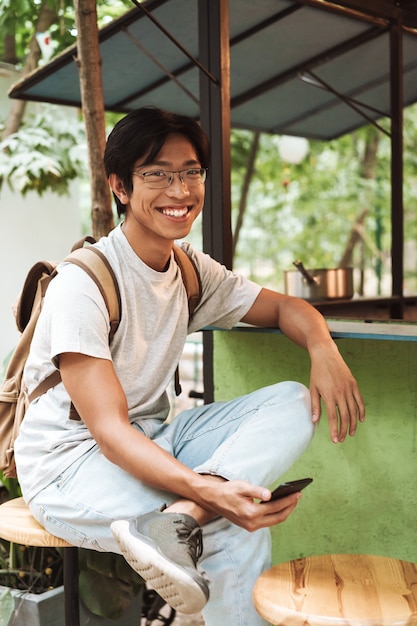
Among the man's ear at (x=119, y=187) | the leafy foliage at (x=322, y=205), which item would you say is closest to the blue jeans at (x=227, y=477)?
the man's ear at (x=119, y=187)

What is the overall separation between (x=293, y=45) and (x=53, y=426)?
2.88 m

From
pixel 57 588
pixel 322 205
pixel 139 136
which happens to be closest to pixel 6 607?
pixel 57 588

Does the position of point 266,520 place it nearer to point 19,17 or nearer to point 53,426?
point 53,426

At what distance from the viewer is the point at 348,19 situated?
13.6 ft

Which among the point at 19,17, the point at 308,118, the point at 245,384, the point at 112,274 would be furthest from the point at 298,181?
the point at 112,274

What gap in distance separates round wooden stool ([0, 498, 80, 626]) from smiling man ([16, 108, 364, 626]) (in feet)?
0.15

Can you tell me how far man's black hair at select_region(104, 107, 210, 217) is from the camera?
234 cm

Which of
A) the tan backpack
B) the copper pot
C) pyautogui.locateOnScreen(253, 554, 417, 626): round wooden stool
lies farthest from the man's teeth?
the copper pot

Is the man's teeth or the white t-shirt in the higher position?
the man's teeth

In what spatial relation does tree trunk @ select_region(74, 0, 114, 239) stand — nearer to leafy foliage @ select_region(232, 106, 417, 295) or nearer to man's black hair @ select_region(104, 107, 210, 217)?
man's black hair @ select_region(104, 107, 210, 217)

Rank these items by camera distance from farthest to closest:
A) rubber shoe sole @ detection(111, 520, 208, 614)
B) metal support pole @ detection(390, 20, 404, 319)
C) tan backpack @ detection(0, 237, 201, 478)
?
metal support pole @ detection(390, 20, 404, 319) < tan backpack @ detection(0, 237, 201, 478) < rubber shoe sole @ detection(111, 520, 208, 614)

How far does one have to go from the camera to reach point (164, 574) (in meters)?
1.81

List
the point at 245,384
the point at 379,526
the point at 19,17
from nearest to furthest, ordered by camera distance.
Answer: the point at 379,526 < the point at 245,384 < the point at 19,17

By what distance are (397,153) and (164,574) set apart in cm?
306
